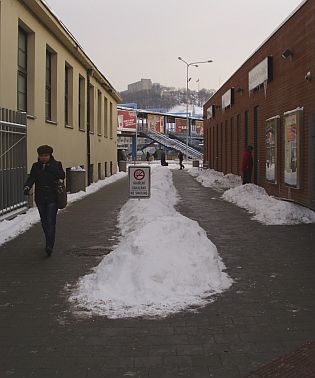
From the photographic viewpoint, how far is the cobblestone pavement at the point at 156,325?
4047mm

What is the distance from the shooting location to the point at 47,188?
27.0 feet

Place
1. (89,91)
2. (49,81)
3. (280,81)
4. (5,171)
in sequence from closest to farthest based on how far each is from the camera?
1. (5,171)
2. (280,81)
3. (49,81)
4. (89,91)

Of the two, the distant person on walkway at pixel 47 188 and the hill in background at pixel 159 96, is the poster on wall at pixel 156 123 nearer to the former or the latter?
the hill in background at pixel 159 96

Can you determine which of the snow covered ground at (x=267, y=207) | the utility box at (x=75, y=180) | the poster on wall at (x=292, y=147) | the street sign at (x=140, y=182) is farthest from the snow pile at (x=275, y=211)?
the utility box at (x=75, y=180)

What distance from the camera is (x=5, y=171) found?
37.8ft

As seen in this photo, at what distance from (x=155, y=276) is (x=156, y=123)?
76.0 metres

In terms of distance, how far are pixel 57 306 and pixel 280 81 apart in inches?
473

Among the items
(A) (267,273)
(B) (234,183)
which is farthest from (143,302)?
(B) (234,183)

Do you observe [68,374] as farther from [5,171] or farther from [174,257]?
[5,171]

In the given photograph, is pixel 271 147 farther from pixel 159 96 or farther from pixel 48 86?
pixel 159 96

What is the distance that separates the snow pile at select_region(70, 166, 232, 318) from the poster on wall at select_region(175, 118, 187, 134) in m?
82.7

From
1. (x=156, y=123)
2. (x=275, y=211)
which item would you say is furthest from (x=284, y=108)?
(x=156, y=123)

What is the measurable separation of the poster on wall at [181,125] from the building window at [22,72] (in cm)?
7450

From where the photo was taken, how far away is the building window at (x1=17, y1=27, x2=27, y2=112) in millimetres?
14553
